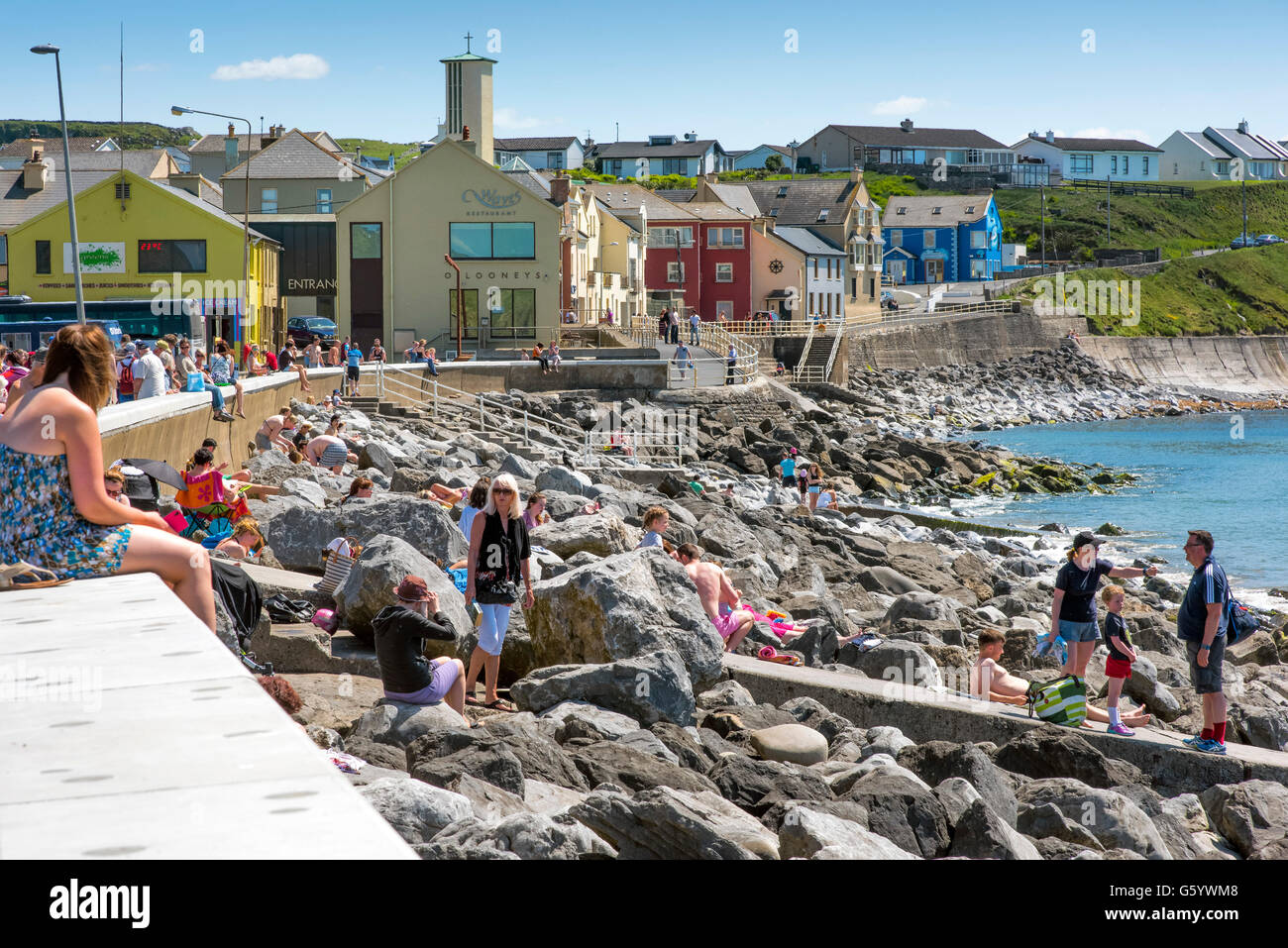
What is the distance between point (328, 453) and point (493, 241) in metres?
29.9

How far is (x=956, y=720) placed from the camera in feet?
31.8

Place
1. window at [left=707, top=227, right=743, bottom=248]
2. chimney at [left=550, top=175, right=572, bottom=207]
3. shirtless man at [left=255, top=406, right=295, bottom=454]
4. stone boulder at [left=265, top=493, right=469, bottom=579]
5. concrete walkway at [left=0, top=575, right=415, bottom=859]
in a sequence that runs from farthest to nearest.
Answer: window at [left=707, top=227, right=743, bottom=248], chimney at [left=550, top=175, right=572, bottom=207], shirtless man at [left=255, top=406, right=295, bottom=454], stone boulder at [left=265, top=493, right=469, bottom=579], concrete walkway at [left=0, top=575, right=415, bottom=859]

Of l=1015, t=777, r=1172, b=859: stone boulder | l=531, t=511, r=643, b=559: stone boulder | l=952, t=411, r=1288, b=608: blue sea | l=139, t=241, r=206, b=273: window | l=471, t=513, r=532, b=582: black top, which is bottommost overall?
l=952, t=411, r=1288, b=608: blue sea

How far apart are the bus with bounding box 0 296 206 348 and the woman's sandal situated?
32.0m

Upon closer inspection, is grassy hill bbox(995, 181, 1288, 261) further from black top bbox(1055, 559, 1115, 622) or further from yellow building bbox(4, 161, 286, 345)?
black top bbox(1055, 559, 1115, 622)

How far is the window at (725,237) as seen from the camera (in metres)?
71.5

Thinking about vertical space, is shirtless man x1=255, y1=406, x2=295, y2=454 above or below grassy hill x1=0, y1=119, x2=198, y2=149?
below

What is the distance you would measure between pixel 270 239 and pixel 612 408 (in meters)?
20.3

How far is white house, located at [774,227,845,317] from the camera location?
7512 cm

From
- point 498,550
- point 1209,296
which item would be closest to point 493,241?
point 498,550

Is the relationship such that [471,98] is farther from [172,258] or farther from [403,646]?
[403,646]

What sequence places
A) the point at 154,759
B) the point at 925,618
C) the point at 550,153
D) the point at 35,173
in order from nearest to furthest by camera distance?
1. the point at 154,759
2. the point at 925,618
3. the point at 35,173
4. the point at 550,153

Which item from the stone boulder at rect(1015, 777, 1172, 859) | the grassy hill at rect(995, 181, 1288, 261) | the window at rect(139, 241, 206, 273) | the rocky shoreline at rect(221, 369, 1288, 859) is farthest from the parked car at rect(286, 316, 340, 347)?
the grassy hill at rect(995, 181, 1288, 261)
